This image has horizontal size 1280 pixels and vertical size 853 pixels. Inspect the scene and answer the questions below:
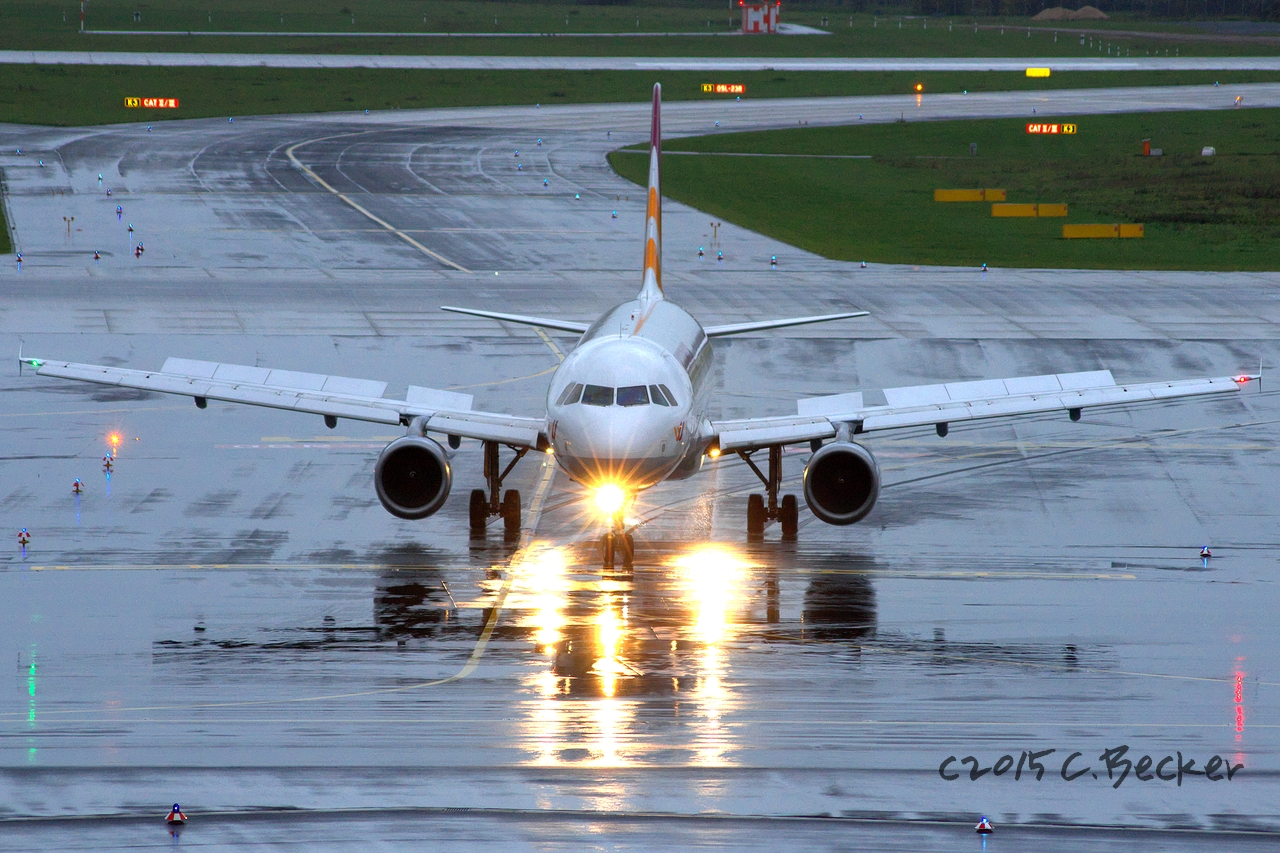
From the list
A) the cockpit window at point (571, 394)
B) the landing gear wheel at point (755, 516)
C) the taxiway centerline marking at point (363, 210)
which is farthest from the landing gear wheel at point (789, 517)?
the taxiway centerline marking at point (363, 210)

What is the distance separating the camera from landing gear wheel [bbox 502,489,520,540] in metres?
28.5

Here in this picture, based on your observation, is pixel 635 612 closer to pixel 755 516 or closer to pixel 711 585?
pixel 711 585

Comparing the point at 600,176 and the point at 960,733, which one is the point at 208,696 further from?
the point at 600,176

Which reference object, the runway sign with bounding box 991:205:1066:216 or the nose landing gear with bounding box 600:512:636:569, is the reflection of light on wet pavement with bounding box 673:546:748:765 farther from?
the runway sign with bounding box 991:205:1066:216

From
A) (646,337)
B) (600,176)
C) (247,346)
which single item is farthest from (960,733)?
(600,176)

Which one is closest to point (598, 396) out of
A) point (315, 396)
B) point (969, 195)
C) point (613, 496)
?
point (613, 496)

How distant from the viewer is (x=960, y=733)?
19.0m

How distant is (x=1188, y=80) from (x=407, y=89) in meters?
73.0

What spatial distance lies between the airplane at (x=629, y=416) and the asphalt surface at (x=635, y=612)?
3.43ft

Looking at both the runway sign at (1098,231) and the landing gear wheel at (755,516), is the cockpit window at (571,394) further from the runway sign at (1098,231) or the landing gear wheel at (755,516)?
the runway sign at (1098,231)

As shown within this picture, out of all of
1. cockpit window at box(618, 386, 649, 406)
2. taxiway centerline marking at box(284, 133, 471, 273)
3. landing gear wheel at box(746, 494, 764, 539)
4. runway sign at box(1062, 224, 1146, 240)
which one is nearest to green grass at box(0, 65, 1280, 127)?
taxiway centerline marking at box(284, 133, 471, 273)

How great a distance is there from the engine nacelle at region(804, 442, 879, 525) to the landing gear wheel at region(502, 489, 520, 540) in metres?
5.51

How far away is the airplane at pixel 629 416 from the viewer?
25.1 meters

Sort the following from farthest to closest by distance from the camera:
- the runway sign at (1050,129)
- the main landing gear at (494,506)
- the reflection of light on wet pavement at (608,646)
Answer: the runway sign at (1050,129), the main landing gear at (494,506), the reflection of light on wet pavement at (608,646)
